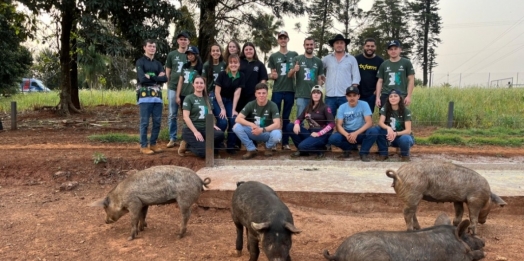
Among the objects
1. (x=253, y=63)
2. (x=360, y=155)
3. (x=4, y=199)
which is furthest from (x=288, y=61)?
(x=4, y=199)

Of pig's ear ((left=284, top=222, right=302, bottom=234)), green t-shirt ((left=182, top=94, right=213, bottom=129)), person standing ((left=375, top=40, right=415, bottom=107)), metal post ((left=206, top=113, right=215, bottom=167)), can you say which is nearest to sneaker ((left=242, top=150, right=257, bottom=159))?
metal post ((left=206, top=113, right=215, bottom=167))

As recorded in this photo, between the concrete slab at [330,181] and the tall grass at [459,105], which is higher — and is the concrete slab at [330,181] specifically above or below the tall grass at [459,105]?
below

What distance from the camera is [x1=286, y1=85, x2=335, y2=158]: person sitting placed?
663cm

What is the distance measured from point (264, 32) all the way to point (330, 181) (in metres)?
7.59

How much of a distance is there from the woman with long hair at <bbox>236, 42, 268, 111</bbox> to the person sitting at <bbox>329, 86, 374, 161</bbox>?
58.8 inches

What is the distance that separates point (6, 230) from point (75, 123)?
7.52m

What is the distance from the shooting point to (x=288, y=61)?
7.23 meters

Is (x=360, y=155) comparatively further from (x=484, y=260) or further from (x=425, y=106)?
(x=425, y=106)

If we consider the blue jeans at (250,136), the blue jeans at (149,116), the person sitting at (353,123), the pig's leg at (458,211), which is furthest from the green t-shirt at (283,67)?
the pig's leg at (458,211)

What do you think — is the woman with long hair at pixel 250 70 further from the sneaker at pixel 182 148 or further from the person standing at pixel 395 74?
the person standing at pixel 395 74

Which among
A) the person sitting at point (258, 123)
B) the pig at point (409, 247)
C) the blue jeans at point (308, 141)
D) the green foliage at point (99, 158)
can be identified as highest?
the person sitting at point (258, 123)

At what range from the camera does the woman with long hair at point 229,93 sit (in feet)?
22.3

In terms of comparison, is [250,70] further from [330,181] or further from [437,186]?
[437,186]

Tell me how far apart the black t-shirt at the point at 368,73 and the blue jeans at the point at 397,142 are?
103 cm
